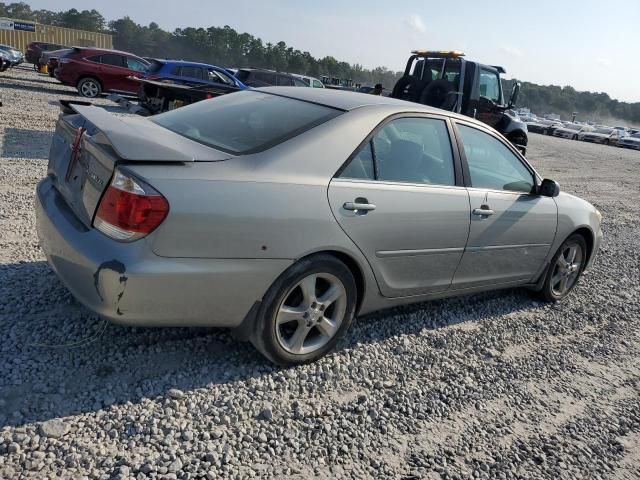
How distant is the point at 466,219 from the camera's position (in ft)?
12.7

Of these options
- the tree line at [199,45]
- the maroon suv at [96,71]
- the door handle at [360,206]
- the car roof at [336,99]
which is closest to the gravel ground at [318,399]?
the door handle at [360,206]

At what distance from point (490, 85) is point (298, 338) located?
10.7 meters

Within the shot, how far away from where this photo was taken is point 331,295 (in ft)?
10.8

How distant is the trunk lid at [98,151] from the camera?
2.71 m

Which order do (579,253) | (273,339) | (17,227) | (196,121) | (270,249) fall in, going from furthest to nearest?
(579,253)
(17,227)
(196,121)
(273,339)
(270,249)

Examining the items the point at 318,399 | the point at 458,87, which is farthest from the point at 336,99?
the point at 458,87

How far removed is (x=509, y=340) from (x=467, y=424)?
1.32m

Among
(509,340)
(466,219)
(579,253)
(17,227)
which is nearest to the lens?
(466,219)

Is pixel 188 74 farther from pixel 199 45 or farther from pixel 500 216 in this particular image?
pixel 199 45

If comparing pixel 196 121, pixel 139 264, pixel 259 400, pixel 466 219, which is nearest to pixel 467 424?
pixel 259 400

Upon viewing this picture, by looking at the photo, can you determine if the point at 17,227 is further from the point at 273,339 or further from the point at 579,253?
the point at 579,253

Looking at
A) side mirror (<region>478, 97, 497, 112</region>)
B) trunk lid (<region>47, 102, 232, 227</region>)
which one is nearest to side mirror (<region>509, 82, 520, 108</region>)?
side mirror (<region>478, 97, 497, 112</region>)

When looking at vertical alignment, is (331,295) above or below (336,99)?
below

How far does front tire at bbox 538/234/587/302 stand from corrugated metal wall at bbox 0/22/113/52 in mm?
47516
